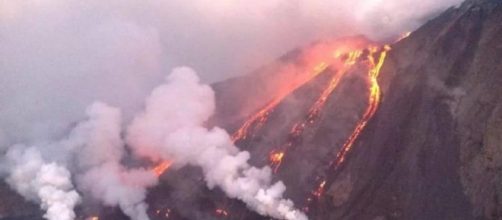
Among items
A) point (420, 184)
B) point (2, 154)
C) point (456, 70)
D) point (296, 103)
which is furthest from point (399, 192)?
point (2, 154)

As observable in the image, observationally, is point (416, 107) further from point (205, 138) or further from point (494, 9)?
point (205, 138)

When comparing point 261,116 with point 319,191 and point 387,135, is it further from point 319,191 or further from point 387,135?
point 387,135

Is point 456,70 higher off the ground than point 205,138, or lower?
higher

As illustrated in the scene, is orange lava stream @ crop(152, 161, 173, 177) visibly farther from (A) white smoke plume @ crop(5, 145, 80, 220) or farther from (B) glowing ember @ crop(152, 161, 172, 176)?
(A) white smoke plume @ crop(5, 145, 80, 220)

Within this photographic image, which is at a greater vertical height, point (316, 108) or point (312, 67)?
point (312, 67)

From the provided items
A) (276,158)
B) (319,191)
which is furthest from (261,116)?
(319,191)

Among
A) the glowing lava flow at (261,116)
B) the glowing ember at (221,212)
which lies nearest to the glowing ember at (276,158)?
the glowing lava flow at (261,116)

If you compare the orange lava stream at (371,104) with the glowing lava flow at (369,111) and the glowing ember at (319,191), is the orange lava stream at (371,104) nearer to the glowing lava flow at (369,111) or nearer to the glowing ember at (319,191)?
the glowing lava flow at (369,111)

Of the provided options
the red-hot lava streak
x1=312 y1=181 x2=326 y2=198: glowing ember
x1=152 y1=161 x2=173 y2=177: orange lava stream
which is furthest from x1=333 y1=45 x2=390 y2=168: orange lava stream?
x1=152 y1=161 x2=173 y2=177: orange lava stream
